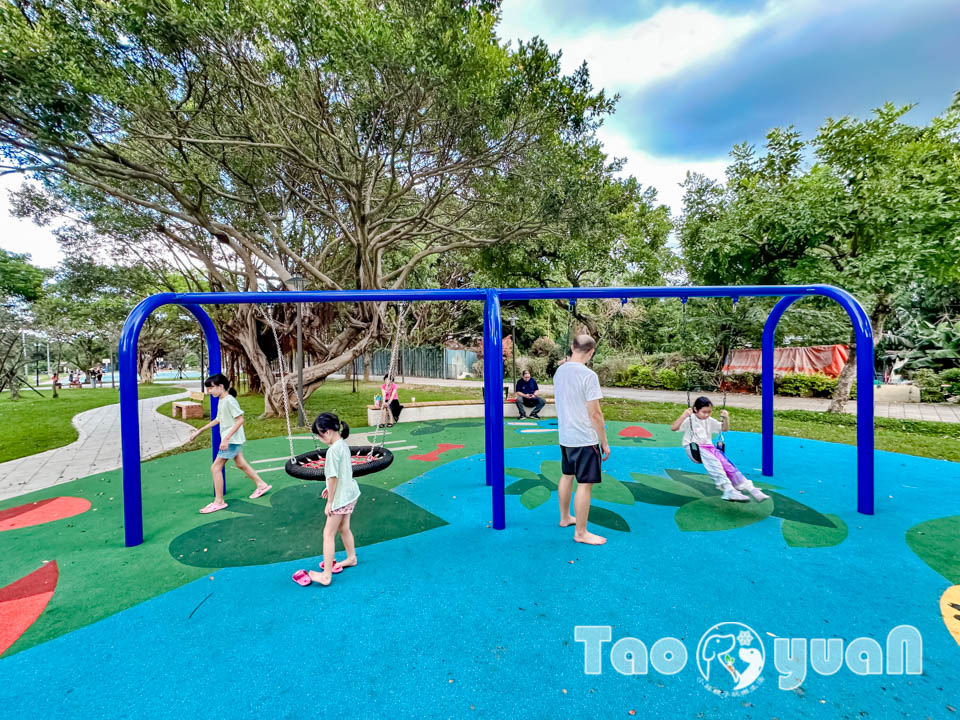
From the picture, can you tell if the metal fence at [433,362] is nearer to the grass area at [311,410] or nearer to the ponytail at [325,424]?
the grass area at [311,410]

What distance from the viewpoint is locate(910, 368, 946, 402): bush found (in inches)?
541

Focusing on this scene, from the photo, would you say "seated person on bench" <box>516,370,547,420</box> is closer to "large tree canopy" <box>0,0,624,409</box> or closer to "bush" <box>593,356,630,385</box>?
"large tree canopy" <box>0,0,624,409</box>

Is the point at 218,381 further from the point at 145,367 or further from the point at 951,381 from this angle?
the point at 145,367

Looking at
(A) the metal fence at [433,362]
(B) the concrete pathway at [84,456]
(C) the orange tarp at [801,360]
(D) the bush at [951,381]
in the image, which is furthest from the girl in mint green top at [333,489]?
(A) the metal fence at [433,362]

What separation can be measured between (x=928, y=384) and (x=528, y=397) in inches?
558

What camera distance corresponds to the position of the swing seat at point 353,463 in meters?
4.13

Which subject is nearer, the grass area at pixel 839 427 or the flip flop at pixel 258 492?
the flip flop at pixel 258 492

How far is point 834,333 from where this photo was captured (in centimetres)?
1672

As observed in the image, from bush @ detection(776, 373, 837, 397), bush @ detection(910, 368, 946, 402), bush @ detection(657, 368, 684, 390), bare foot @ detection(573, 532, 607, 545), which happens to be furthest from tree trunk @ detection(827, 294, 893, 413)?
bare foot @ detection(573, 532, 607, 545)

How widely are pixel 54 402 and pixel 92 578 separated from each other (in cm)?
2160

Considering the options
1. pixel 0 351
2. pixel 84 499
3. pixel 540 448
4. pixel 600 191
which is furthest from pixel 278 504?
pixel 0 351

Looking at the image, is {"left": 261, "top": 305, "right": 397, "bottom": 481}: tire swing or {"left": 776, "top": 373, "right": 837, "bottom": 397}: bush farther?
{"left": 776, "top": 373, "right": 837, "bottom": 397}: bush

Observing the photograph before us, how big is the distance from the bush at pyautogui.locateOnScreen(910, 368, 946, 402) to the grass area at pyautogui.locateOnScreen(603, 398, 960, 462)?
5.53m

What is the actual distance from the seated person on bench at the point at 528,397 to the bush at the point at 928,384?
13028 millimetres
